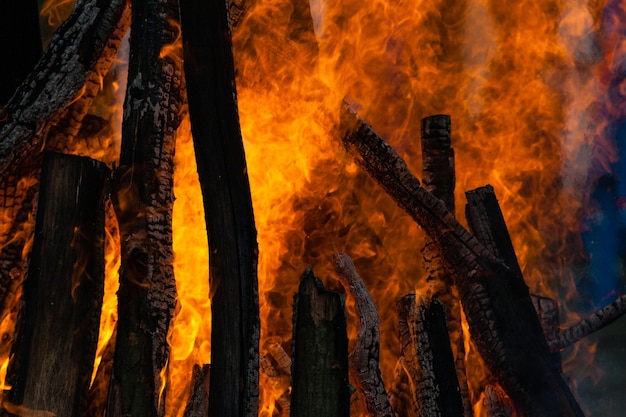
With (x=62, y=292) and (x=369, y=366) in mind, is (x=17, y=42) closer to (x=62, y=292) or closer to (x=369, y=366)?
(x=62, y=292)

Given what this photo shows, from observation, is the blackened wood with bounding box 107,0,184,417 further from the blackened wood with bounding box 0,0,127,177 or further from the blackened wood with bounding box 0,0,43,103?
the blackened wood with bounding box 0,0,43,103

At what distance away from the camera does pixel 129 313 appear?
3.14m

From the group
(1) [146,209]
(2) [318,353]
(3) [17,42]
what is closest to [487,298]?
(2) [318,353]

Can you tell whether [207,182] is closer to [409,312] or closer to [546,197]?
[409,312]

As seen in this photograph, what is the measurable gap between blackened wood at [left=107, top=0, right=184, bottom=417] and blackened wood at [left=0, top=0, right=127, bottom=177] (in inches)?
7.3

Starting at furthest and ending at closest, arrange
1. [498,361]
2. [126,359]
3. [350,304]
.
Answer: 1. [350,304]
2. [498,361]
3. [126,359]

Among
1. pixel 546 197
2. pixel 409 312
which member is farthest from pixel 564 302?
pixel 409 312

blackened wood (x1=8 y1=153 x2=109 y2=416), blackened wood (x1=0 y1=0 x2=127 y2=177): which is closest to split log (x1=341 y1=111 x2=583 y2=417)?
blackened wood (x1=0 y1=0 x2=127 y2=177)

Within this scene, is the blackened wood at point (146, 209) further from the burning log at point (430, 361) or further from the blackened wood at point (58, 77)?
the burning log at point (430, 361)

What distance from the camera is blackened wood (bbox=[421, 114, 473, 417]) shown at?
4.07 meters

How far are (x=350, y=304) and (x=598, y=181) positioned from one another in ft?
10.1

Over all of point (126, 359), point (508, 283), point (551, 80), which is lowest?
point (126, 359)

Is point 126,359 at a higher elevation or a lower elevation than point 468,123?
lower

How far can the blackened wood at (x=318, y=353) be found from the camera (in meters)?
2.92
